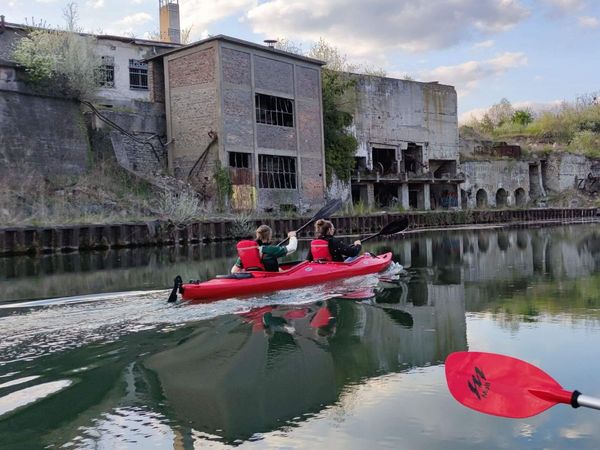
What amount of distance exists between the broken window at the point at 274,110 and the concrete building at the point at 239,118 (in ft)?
0.15

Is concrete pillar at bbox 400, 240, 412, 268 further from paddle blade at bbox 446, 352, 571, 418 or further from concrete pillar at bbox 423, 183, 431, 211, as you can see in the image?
concrete pillar at bbox 423, 183, 431, 211

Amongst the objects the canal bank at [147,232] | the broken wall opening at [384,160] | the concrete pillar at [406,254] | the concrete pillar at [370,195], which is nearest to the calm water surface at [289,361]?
the concrete pillar at [406,254]

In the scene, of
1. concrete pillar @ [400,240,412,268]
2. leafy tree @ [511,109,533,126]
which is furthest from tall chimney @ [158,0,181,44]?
leafy tree @ [511,109,533,126]

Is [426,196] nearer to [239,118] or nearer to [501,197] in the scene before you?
[501,197]

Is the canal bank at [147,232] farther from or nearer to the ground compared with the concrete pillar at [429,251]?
farther from the ground

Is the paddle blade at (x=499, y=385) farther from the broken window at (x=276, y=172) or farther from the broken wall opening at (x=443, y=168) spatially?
the broken wall opening at (x=443, y=168)

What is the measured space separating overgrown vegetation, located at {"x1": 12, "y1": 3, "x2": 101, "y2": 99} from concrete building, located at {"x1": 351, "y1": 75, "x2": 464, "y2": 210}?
1492 centimetres

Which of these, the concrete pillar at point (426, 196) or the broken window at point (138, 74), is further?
the concrete pillar at point (426, 196)

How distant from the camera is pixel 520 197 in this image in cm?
4706

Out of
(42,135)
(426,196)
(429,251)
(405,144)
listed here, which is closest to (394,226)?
(429,251)

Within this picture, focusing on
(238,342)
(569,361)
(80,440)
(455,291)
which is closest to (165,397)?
(80,440)

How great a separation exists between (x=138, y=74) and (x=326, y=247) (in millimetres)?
22910

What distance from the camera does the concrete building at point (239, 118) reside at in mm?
28547

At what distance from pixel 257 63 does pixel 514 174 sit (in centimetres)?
2360
